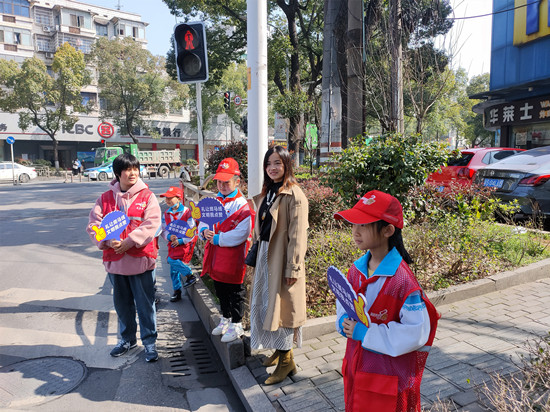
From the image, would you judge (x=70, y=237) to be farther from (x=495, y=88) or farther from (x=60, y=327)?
(x=495, y=88)

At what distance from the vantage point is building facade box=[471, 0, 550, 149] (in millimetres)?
14258

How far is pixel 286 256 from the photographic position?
120 inches

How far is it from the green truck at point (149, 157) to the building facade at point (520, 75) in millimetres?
25300

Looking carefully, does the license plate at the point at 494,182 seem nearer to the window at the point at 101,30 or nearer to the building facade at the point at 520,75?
the building facade at the point at 520,75

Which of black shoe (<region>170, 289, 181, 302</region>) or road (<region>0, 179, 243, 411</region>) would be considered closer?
road (<region>0, 179, 243, 411</region>)

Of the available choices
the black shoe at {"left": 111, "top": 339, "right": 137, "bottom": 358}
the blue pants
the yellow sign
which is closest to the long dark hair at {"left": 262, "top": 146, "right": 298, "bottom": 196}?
the black shoe at {"left": 111, "top": 339, "right": 137, "bottom": 358}

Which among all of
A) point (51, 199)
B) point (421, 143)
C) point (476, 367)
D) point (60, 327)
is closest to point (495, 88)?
point (421, 143)

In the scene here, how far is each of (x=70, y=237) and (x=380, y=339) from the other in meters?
9.32

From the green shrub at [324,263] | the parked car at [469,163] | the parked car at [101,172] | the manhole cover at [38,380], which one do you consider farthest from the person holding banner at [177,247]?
the parked car at [101,172]

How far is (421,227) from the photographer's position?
5.36 m

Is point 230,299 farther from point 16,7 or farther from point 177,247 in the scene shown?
point 16,7

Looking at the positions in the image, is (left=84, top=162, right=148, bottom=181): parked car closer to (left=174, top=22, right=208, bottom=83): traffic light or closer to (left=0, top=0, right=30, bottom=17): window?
(left=0, top=0, right=30, bottom=17): window

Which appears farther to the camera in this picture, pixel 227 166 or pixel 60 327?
pixel 60 327

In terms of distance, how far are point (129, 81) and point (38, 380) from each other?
36.4 m
